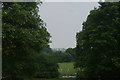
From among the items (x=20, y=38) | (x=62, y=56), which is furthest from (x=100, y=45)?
(x=62, y=56)

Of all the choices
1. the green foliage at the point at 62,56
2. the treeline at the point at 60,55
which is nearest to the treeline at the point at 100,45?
the treeline at the point at 60,55

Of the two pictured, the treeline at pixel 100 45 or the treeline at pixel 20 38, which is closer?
the treeline at pixel 20 38

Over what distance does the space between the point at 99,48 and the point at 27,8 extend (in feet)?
21.2

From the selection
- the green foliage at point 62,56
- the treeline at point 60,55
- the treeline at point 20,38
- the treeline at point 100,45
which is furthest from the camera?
the green foliage at point 62,56

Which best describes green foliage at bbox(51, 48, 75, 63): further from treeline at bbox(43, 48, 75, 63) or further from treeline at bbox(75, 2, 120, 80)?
treeline at bbox(75, 2, 120, 80)

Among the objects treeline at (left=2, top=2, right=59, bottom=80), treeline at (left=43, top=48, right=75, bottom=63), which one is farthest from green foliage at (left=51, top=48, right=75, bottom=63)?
treeline at (left=2, top=2, right=59, bottom=80)

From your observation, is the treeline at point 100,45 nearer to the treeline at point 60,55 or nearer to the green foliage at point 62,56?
the treeline at point 60,55

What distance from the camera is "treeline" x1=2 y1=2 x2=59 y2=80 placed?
17.4 m

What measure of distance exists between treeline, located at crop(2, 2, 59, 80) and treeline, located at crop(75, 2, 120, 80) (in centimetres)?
521

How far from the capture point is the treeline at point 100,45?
23.1 metres

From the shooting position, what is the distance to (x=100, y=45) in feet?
76.4

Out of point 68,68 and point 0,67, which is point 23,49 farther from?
point 68,68

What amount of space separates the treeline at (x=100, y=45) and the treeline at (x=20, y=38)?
17.1ft

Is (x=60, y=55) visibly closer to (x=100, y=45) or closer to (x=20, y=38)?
(x=100, y=45)
